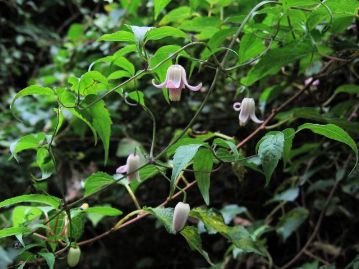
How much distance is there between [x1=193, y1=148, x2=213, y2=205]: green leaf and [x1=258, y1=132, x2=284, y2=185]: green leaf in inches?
4.1

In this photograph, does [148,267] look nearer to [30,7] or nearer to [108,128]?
[108,128]

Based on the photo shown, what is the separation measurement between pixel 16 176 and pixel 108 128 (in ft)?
3.57

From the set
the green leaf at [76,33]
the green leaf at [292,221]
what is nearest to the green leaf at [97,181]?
the green leaf at [292,221]

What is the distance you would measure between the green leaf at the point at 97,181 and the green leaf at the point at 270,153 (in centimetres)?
27

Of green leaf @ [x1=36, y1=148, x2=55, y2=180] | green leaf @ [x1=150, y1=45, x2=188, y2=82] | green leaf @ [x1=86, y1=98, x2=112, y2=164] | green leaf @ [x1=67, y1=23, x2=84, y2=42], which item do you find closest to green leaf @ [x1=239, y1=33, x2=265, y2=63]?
green leaf @ [x1=150, y1=45, x2=188, y2=82]

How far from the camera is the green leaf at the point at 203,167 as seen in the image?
69cm

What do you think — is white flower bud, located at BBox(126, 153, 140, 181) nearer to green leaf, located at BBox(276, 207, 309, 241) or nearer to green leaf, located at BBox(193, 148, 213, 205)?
green leaf, located at BBox(193, 148, 213, 205)

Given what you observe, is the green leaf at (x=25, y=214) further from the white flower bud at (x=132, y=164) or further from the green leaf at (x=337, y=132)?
the green leaf at (x=337, y=132)

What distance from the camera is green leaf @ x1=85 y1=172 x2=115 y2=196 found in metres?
0.76

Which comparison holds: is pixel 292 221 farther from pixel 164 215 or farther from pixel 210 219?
pixel 164 215

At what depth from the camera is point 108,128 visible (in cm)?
77

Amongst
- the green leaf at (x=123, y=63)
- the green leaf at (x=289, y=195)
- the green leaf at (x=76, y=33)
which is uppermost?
the green leaf at (x=123, y=63)

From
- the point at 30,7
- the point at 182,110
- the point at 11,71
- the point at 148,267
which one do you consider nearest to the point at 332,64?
the point at 182,110

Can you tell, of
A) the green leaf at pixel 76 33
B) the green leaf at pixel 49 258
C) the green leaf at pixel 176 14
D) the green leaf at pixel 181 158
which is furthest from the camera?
the green leaf at pixel 76 33
